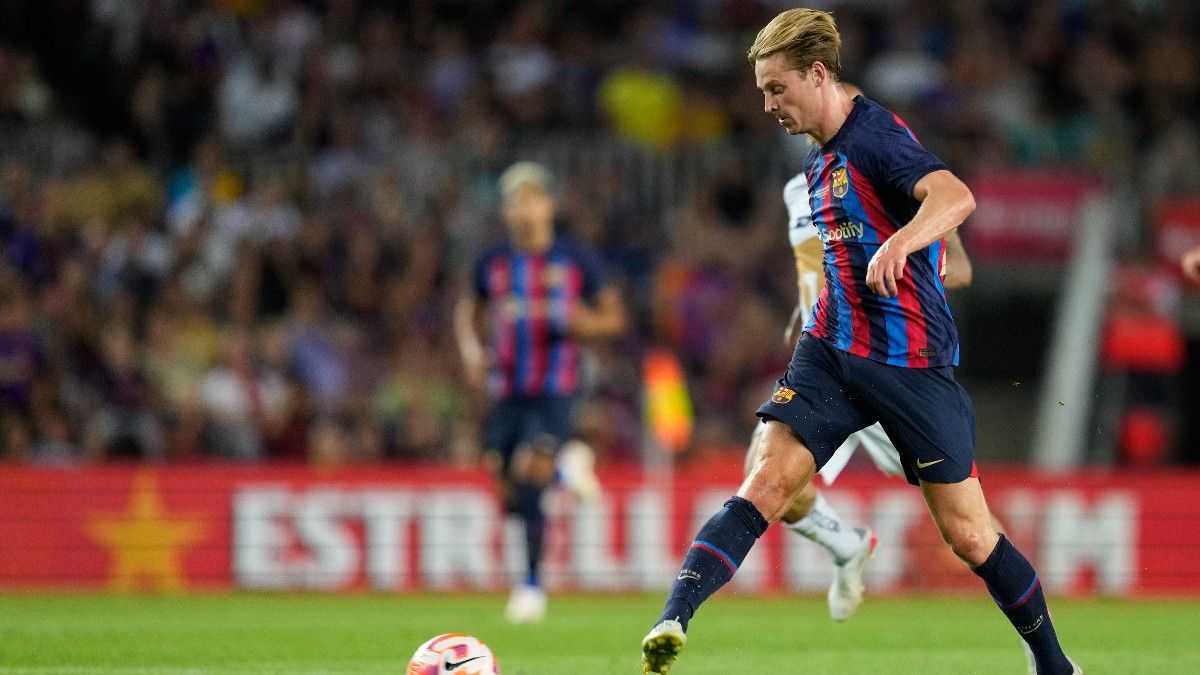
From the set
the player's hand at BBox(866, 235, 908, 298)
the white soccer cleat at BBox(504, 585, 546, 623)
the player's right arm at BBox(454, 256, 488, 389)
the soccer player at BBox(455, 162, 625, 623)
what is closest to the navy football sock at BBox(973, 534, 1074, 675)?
the player's hand at BBox(866, 235, 908, 298)

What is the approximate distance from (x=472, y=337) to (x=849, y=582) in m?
4.18

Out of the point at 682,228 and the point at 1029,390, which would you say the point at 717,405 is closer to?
the point at 682,228

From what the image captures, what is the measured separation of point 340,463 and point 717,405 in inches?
125

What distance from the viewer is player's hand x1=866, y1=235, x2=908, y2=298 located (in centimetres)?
581

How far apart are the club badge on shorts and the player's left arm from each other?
604 millimetres

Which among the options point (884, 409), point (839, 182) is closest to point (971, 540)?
point (884, 409)

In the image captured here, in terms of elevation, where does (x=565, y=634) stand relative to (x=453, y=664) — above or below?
below

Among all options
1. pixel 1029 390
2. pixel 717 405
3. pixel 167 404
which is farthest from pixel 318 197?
pixel 1029 390

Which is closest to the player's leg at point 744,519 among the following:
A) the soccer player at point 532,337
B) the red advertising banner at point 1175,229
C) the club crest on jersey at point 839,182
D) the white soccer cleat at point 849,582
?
the club crest on jersey at point 839,182

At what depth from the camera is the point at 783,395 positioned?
21.1 feet

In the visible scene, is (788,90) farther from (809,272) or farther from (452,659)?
(452,659)

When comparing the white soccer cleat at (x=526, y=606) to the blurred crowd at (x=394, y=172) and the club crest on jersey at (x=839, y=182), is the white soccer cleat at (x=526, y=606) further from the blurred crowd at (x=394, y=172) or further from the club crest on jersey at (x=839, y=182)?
the club crest on jersey at (x=839, y=182)

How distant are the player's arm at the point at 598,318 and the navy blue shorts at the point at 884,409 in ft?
16.1

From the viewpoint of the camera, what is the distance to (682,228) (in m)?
A: 16.1
